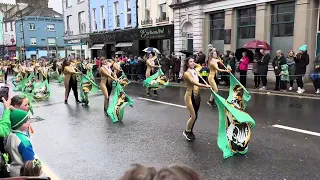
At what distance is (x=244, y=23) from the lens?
1945 cm

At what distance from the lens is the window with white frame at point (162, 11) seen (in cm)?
2575

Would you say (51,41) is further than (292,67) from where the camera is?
Yes

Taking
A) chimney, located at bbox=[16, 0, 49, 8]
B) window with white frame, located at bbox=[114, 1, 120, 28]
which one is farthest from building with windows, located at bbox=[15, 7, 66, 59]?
window with white frame, located at bbox=[114, 1, 120, 28]

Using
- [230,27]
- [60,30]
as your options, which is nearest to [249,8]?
[230,27]

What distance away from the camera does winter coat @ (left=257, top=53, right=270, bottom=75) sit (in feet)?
48.1

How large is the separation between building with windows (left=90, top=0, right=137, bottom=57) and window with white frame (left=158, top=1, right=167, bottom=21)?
130 inches

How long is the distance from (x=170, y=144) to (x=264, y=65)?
9451mm

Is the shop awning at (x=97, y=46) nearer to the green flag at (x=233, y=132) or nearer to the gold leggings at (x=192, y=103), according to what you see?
the gold leggings at (x=192, y=103)

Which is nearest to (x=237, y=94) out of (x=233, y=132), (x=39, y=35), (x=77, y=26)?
(x=233, y=132)

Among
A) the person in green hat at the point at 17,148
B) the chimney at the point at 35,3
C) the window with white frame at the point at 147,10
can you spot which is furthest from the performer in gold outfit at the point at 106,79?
the chimney at the point at 35,3

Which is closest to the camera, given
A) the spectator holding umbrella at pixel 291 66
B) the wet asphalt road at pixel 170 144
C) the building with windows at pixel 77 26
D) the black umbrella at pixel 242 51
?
the wet asphalt road at pixel 170 144

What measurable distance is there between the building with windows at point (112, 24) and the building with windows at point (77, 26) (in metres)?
1.29

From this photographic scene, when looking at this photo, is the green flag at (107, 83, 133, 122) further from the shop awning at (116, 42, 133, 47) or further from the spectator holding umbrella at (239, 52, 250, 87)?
the shop awning at (116, 42, 133, 47)

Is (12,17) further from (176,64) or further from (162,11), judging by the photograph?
(176,64)
